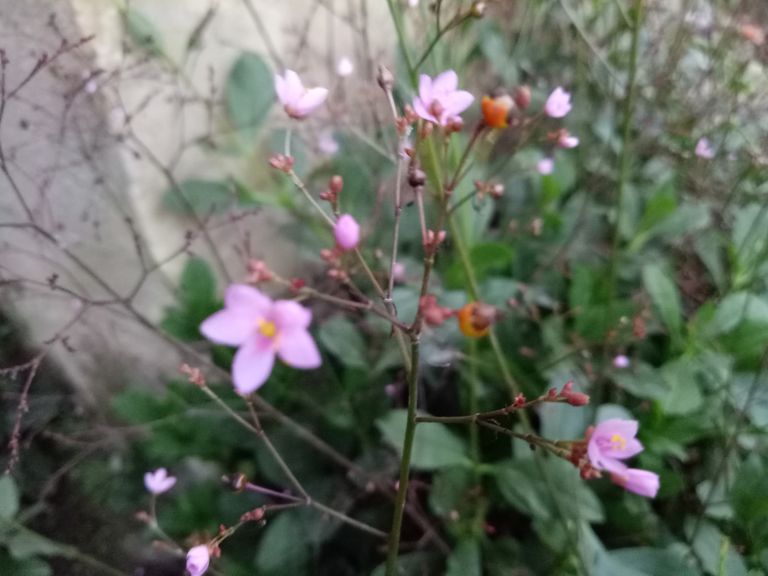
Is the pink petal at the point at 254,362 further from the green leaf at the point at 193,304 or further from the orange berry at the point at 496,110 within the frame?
the green leaf at the point at 193,304

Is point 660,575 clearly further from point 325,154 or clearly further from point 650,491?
point 325,154

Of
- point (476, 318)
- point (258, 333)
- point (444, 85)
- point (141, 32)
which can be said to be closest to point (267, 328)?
point (258, 333)

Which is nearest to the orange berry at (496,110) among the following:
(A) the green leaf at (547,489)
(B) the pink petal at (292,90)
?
(B) the pink petal at (292,90)

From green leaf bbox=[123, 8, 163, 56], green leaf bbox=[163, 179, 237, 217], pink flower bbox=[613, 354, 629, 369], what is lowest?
pink flower bbox=[613, 354, 629, 369]

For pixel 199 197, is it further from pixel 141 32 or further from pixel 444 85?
pixel 444 85

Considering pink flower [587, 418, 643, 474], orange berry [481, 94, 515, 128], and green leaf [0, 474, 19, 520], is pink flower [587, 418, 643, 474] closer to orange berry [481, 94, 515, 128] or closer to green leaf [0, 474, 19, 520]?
orange berry [481, 94, 515, 128]

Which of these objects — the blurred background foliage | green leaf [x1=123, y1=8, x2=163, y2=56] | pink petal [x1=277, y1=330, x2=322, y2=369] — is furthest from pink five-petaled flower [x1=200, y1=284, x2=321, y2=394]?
green leaf [x1=123, y1=8, x2=163, y2=56]

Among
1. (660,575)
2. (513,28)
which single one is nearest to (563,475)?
(660,575)
